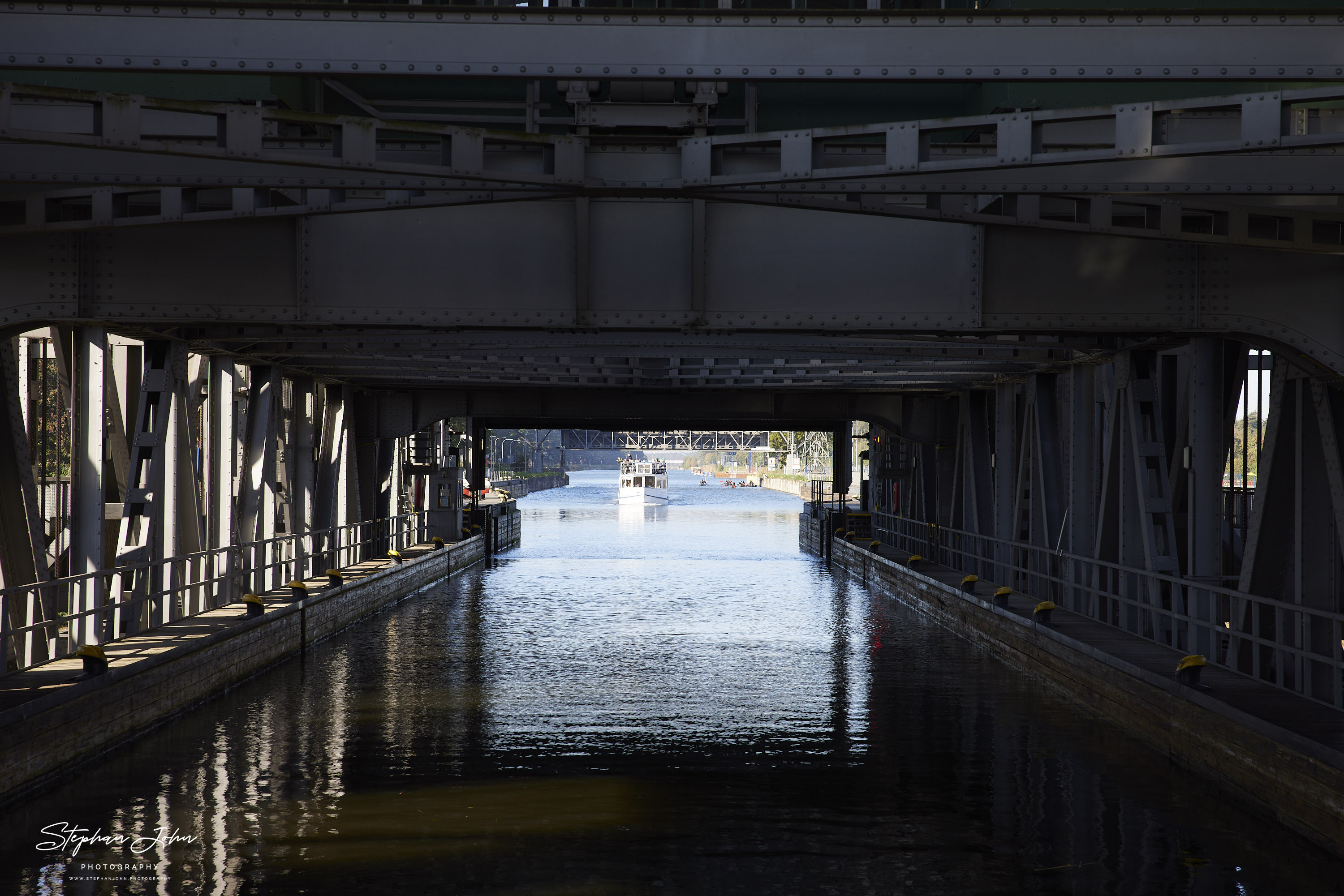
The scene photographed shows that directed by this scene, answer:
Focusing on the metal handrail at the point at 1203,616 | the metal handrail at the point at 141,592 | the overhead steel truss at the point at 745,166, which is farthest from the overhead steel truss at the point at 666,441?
the overhead steel truss at the point at 745,166

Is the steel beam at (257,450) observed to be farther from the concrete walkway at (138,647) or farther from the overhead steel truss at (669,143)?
the overhead steel truss at (669,143)

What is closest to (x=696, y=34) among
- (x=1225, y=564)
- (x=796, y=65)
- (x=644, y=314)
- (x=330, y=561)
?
(x=796, y=65)

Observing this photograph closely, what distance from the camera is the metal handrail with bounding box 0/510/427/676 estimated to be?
14.2m

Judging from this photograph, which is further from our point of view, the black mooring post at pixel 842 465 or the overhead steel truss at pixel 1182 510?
the black mooring post at pixel 842 465

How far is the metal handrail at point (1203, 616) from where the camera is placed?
1229 cm

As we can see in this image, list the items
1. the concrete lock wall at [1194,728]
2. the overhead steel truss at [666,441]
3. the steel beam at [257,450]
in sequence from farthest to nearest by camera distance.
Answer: the overhead steel truss at [666,441] < the steel beam at [257,450] < the concrete lock wall at [1194,728]

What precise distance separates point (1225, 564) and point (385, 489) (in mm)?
22754

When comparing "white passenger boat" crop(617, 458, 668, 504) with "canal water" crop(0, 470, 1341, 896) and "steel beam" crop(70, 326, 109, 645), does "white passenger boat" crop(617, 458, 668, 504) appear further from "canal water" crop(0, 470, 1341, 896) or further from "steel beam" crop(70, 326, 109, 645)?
"steel beam" crop(70, 326, 109, 645)

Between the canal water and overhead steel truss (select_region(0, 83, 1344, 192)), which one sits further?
overhead steel truss (select_region(0, 83, 1344, 192))

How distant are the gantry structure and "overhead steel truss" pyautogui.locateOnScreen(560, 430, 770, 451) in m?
132
